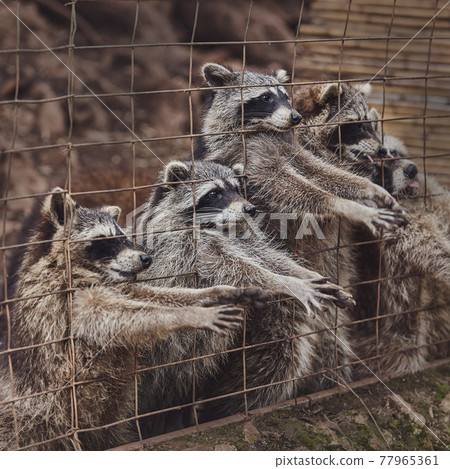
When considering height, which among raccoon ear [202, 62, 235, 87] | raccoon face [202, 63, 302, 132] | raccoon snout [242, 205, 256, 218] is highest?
raccoon ear [202, 62, 235, 87]

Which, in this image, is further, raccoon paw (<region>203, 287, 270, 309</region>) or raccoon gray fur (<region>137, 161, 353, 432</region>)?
raccoon gray fur (<region>137, 161, 353, 432</region>)

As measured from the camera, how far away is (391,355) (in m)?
3.79

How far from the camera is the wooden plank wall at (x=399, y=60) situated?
5.93 meters

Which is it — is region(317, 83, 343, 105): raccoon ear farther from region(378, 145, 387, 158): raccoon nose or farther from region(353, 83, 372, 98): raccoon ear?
region(378, 145, 387, 158): raccoon nose

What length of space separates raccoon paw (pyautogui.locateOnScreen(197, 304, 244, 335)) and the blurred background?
7.86ft

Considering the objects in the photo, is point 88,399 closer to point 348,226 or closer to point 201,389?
point 201,389

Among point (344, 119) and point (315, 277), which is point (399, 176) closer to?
point (344, 119)

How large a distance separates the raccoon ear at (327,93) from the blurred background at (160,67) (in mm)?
1890

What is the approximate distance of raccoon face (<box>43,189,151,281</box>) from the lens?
2.79 m

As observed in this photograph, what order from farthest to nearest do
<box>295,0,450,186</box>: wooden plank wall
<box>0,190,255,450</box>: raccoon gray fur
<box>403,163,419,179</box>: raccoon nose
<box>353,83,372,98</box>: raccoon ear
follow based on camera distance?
<box>295,0,450,186</box>: wooden plank wall → <box>353,83,372,98</box>: raccoon ear → <box>403,163,419,179</box>: raccoon nose → <box>0,190,255,450</box>: raccoon gray fur

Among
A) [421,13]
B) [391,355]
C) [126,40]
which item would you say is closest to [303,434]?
[391,355]

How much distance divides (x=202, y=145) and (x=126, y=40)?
16.2 ft

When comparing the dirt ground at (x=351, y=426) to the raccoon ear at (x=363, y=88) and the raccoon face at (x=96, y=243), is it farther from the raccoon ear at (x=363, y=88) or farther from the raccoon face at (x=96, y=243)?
the raccoon ear at (x=363, y=88)

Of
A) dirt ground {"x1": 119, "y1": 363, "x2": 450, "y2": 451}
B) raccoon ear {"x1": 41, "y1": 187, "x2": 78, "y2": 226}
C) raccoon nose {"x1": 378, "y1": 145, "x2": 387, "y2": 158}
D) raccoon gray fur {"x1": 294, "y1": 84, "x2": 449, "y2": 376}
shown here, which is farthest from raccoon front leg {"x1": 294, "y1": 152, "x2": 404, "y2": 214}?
raccoon ear {"x1": 41, "y1": 187, "x2": 78, "y2": 226}
